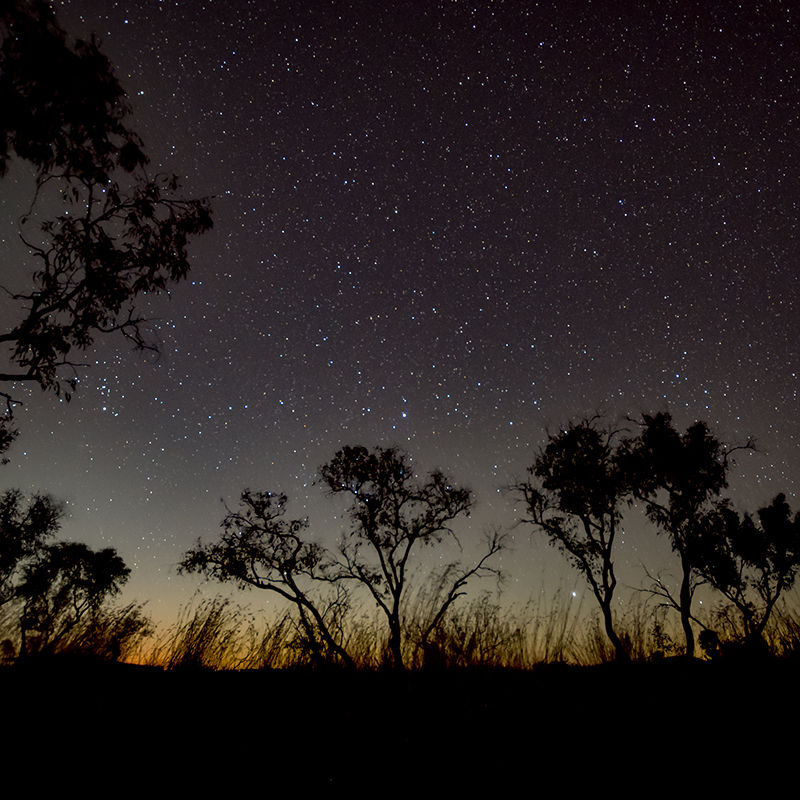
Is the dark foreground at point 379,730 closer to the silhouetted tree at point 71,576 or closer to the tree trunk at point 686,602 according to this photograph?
the tree trunk at point 686,602

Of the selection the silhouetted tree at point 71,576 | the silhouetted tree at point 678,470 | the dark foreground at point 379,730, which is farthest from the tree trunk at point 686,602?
the silhouetted tree at point 71,576

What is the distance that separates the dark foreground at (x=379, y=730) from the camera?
141 inches

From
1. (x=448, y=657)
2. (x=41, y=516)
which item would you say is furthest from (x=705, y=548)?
(x=41, y=516)

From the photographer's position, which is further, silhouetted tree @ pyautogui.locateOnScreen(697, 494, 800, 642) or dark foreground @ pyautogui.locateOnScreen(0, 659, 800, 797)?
silhouetted tree @ pyautogui.locateOnScreen(697, 494, 800, 642)

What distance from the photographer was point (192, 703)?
5180 mm

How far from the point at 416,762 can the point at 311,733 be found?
44.1 inches

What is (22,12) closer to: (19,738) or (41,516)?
(19,738)


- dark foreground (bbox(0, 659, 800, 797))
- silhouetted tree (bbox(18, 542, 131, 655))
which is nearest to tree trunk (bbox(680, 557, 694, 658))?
dark foreground (bbox(0, 659, 800, 797))

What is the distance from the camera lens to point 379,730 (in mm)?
4629

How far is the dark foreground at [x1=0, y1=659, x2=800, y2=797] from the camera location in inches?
141

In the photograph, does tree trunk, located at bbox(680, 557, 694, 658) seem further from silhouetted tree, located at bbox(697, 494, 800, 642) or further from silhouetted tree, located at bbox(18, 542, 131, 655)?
silhouetted tree, located at bbox(18, 542, 131, 655)

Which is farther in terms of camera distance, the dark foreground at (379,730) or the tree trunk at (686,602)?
the tree trunk at (686,602)

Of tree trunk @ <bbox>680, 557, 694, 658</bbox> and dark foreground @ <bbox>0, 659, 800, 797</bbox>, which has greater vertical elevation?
tree trunk @ <bbox>680, 557, 694, 658</bbox>

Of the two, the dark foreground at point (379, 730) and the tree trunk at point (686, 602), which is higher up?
the tree trunk at point (686, 602)
